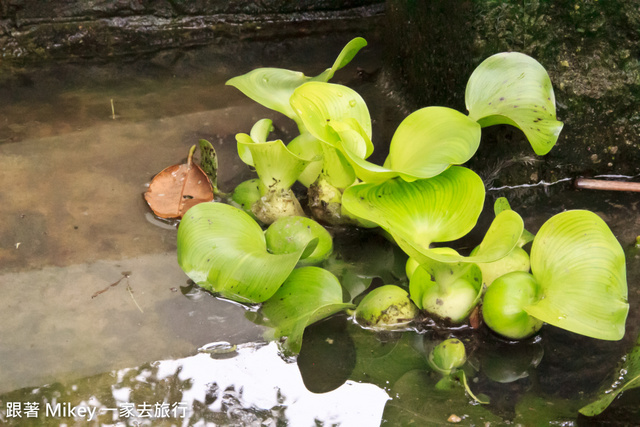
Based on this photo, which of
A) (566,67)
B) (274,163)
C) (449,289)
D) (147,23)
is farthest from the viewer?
(147,23)

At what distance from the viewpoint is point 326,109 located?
5.02 feet

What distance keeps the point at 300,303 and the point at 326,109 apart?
0.50 m

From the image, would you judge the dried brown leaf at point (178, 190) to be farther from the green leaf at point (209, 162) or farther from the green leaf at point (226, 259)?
the green leaf at point (226, 259)

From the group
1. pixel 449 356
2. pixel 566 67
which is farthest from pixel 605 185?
pixel 449 356

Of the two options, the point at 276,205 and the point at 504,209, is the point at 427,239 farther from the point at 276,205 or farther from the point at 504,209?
the point at 276,205

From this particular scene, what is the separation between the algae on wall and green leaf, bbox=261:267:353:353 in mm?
742

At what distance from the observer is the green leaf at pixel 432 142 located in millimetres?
1371

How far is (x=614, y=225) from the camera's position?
5.73ft

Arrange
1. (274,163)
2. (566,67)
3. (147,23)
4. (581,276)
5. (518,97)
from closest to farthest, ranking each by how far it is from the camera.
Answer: (581,276), (518,97), (274,163), (566,67), (147,23)

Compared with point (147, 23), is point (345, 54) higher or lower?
higher

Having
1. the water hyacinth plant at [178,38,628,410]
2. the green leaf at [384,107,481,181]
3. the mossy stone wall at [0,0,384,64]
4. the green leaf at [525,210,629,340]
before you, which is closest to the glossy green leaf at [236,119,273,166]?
the water hyacinth plant at [178,38,628,410]

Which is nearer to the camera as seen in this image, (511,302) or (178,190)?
(511,302)

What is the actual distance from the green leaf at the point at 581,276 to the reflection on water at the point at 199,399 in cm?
43

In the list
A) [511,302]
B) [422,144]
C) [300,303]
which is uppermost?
[422,144]
